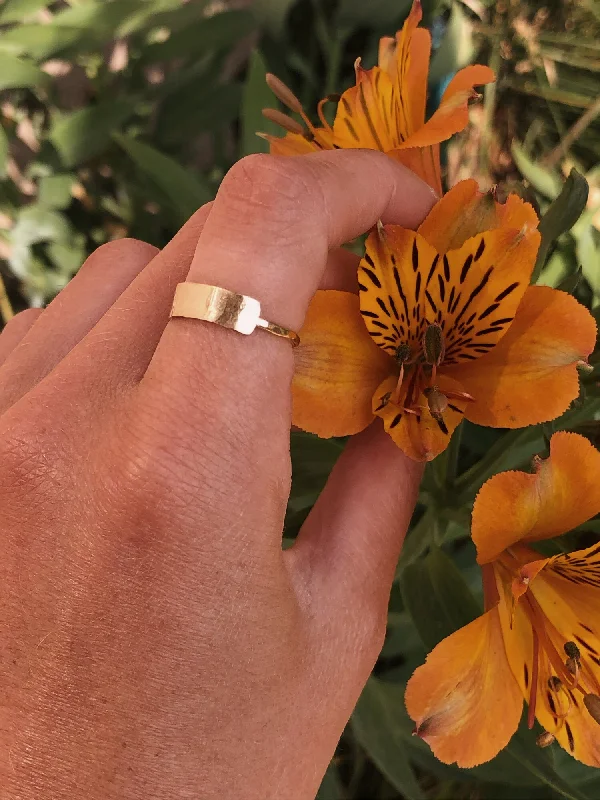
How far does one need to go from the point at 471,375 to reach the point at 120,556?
0.95 ft

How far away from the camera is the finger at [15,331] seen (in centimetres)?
75

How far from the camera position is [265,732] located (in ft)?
1.48

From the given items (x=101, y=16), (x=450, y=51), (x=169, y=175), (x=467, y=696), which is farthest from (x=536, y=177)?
(x=467, y=696)

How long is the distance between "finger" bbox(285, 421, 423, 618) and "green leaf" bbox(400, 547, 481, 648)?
129 millimetres

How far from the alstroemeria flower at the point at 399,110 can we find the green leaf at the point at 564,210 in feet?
0.35

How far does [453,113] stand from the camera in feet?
1.62

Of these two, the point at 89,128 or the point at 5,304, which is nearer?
the point at 89,128

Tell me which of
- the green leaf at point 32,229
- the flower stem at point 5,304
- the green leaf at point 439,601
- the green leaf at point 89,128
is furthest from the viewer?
the flower stem at point 5,304

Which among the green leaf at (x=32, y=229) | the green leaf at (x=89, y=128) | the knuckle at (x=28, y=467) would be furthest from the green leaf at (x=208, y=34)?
the knuckle at (x=28, y=467)

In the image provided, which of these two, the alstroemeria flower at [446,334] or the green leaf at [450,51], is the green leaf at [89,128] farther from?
the alstroemeria flower at [446,334]

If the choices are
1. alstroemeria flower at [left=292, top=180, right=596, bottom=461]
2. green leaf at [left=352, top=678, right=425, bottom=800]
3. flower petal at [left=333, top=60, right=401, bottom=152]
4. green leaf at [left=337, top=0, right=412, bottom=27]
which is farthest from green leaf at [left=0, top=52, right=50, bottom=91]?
green leaf at [left=352, top=678, right=425, bottom=800]

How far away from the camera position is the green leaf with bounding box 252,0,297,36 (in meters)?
1.10

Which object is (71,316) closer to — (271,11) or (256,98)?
(256,98)

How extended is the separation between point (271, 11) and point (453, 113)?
782 millimetres
